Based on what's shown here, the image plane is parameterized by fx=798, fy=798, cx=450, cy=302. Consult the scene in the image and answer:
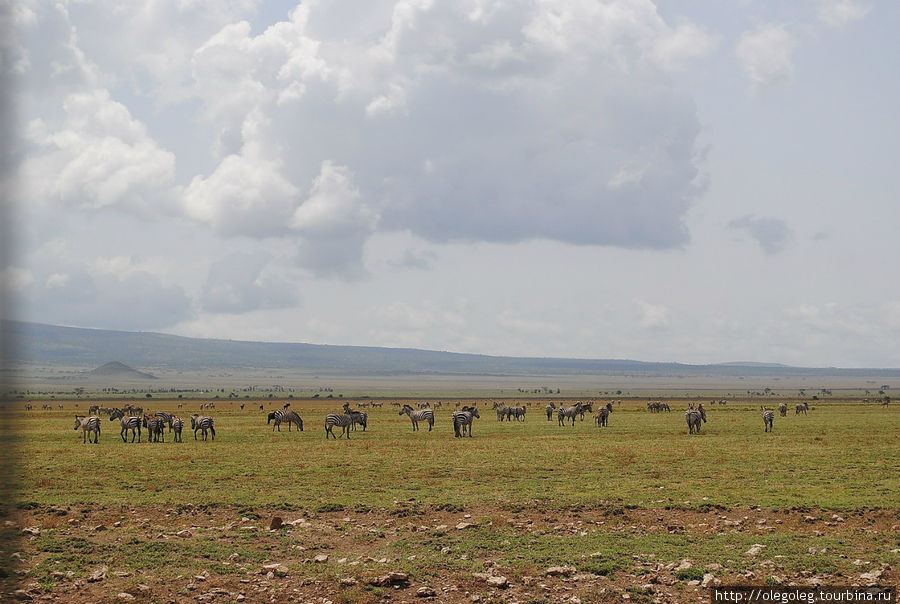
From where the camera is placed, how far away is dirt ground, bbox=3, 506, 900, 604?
43.9 ft

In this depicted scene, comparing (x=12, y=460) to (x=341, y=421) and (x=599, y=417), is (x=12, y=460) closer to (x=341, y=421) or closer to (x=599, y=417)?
(x=341, y=421)

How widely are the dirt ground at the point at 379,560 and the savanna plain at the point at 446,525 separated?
0.16 ft

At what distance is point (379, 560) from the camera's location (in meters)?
15.4

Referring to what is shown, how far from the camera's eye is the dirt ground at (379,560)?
13.4 m

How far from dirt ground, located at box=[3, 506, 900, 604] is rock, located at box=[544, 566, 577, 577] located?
2cm

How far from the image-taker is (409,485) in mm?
24172

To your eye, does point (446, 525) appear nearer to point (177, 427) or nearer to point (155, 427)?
point (177, 427)

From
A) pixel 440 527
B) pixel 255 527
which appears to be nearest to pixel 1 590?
pixel 255 527

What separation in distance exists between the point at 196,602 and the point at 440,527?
6.21 m

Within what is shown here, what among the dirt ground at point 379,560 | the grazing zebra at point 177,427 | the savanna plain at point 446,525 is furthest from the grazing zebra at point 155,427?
the dirt ground at point 379,560

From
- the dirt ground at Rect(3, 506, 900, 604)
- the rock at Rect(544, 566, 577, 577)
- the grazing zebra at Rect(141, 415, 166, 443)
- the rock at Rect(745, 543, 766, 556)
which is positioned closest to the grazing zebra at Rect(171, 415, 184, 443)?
the grazing zebra at Rect(141, 415, 166, 443)

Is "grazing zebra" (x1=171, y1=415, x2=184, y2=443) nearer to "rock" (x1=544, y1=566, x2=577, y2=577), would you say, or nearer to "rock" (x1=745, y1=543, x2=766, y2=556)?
"rock" (x1=544, y1=566, x2=577, y2=577)

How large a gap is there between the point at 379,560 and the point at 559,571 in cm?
351

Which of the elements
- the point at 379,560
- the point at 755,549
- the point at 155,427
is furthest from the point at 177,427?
the point at 755,549
